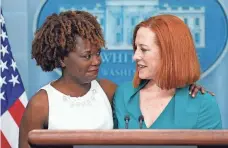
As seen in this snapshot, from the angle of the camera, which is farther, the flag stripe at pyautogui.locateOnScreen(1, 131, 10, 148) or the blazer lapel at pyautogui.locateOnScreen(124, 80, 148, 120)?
the flag stripe at pyautogui.locateOnScreen(1, 131, 10, 148)

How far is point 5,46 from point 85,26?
1.03 meters

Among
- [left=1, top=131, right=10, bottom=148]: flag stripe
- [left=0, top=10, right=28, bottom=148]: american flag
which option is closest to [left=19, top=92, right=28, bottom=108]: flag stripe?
[left=0, top=10, right=28, bottom=148]: american flag

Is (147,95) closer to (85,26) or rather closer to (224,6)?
(85,26)

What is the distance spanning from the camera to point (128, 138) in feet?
2.48

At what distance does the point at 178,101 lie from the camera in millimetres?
1563

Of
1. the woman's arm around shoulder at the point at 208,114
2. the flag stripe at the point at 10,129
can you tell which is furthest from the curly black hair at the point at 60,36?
the flag stripe at the point at 10,129

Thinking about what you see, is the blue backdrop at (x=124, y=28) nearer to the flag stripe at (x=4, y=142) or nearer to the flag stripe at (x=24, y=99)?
Result: the flag stripe at (x=24, y=99)

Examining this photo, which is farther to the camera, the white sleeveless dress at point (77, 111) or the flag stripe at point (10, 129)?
the flag stripe at point (10, 129)

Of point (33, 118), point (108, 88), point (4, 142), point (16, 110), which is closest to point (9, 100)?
point (16, 110)

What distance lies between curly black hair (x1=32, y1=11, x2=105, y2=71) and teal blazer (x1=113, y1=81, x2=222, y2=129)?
0.21 meters

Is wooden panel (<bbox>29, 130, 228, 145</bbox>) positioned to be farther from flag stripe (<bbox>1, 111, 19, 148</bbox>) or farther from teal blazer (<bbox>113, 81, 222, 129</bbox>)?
flag stripe (<bbox>1, 111, 19, 148</bbox>)

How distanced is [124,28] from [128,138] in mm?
1886

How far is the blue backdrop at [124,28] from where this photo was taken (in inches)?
102

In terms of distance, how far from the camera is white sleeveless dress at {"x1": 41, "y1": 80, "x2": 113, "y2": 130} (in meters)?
1.58
